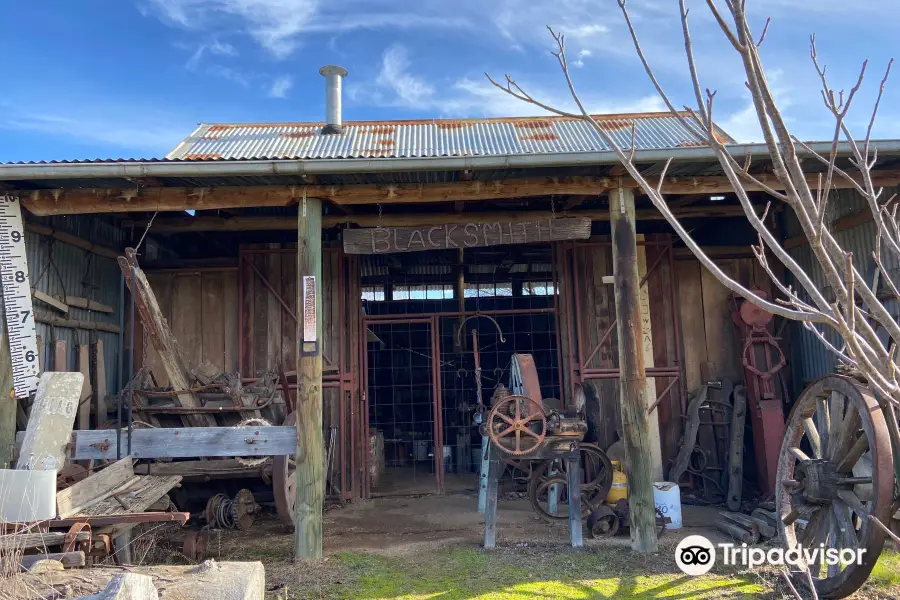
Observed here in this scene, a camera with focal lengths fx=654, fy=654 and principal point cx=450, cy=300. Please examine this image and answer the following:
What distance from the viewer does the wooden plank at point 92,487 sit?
15.4ft

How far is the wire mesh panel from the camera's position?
34.1 ft

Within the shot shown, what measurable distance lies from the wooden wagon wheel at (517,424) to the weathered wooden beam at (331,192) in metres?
2.18

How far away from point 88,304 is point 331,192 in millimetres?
3862

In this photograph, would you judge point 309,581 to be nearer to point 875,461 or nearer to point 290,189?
point 290,189

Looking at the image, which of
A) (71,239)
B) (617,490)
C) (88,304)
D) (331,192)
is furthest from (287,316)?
(617,490)

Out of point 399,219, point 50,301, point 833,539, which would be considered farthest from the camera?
point 399,219

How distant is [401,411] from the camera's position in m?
12.8

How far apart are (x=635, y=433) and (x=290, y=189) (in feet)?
13.9

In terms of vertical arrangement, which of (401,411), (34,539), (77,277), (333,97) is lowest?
(34,539)

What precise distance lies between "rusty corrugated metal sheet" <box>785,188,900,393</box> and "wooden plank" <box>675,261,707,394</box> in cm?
126

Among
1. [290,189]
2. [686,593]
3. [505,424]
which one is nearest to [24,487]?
[290,189]

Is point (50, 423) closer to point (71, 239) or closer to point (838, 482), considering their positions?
point (71, 239)

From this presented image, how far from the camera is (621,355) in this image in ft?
21.8

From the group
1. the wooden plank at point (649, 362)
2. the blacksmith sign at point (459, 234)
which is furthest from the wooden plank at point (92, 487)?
the wooden plank at point (649, 362)
